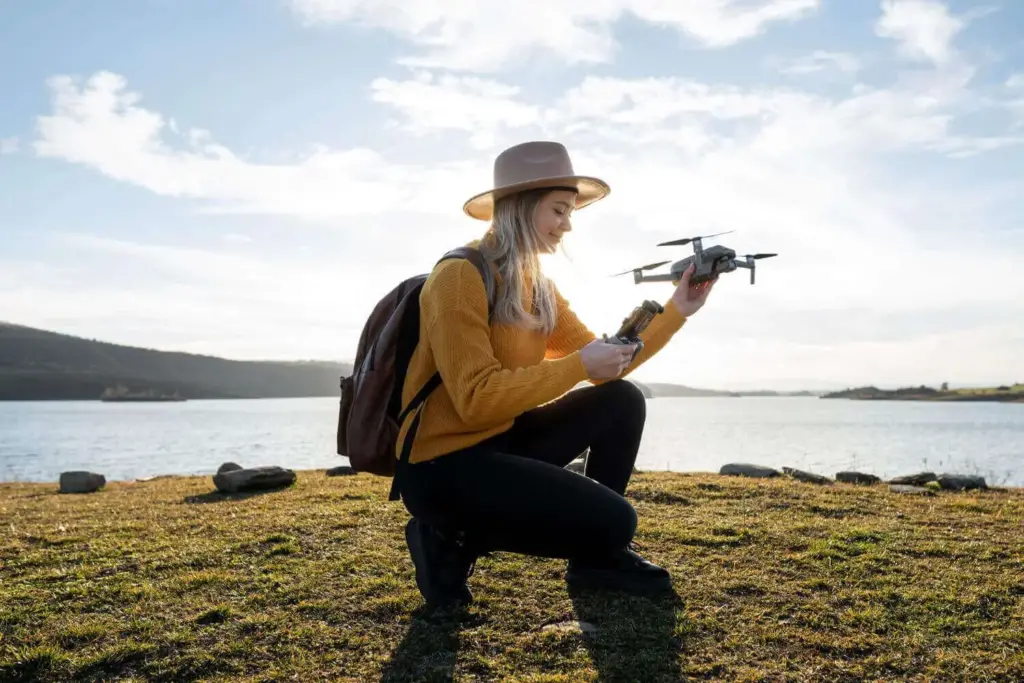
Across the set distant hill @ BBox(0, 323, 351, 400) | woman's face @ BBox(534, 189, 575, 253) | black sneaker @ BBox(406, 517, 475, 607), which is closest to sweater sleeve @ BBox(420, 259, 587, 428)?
woman's face @ BBox(534, 189, 575, 253)

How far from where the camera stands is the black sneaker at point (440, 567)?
341 cm

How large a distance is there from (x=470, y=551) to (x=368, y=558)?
113 centimetres

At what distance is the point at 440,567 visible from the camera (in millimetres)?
3432

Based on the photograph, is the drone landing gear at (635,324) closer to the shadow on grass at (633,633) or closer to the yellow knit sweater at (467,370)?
the yellow knit sweater at (467,370)

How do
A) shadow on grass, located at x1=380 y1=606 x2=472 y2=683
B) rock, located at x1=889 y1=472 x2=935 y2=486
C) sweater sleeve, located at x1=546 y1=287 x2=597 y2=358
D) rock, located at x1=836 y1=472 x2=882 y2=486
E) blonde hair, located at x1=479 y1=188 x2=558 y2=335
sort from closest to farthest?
shadow on grass, located at x1=380 y1=606 x2=472 y2=683 → blonde hair, located at x1=479 y1=188 x2=558 y2=335 → sweater sleeve, located at x1=546 y1=287 x2=597 y2=358 → rock, located at x1=889 y1=472 x2=935 y2=486 → rock, located at x1=836 y1=472 x2=882 y2=486

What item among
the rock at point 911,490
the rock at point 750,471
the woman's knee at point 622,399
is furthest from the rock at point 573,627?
the rock at point 750,471

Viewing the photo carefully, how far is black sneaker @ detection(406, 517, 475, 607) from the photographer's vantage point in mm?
3406

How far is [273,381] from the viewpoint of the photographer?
124438 mm

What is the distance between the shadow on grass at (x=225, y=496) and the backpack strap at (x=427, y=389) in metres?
4.52

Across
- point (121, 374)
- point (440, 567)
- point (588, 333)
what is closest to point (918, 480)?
point (588, 333)

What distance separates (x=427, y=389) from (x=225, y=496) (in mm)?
5134

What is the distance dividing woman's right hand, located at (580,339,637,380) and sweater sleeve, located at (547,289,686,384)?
0.65m

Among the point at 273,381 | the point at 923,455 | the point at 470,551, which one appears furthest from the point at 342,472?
the point at 273,381

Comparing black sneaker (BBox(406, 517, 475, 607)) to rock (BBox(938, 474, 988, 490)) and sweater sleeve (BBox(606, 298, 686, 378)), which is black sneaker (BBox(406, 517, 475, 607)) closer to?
sweater sleeve (BBox(606, 298, 686, 378))
